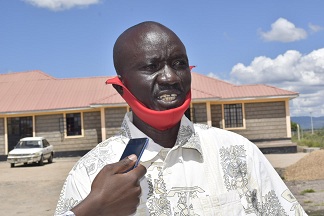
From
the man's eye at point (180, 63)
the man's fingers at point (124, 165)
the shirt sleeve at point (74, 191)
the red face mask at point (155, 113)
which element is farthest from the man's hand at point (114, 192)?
the man's eye at point (180, 63)

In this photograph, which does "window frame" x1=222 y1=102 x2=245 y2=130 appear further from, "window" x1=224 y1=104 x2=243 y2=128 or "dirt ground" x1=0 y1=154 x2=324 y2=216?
"dirt ground" x1=0 y1=154 x2=324 y2=216

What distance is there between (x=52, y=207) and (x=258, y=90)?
1589 centimetres

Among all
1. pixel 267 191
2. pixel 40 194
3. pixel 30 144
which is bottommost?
pixel 40 194

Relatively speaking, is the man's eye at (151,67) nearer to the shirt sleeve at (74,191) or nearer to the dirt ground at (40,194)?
the shirt sleeve at (74,191)

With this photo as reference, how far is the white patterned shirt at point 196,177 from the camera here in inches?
63.8

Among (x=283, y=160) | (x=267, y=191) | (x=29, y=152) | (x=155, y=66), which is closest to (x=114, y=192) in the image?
(x=155, y=66)

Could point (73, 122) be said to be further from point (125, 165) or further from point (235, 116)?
point (125, 165)

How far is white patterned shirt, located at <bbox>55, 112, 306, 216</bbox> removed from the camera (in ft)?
5.32

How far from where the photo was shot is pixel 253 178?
1.74 metres

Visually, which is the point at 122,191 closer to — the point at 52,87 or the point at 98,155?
the point at 98,155

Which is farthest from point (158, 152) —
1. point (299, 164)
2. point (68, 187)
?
point (299, 164)

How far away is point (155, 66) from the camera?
166cm

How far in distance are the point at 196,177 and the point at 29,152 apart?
68.2 feet

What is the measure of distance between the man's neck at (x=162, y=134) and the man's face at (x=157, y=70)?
0.11 m
